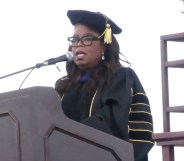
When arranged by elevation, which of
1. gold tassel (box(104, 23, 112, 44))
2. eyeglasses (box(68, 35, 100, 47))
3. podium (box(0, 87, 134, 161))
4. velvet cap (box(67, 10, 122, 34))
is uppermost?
velvet cap (box(67, 10, 122, 34))

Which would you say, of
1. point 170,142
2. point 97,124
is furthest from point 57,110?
point 170,142

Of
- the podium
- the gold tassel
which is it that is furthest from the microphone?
the podium

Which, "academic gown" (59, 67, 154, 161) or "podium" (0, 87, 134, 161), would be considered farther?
"academic gown" (59, 67, 154, 161)

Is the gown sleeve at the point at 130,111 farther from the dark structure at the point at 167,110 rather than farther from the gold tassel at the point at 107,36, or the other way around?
the dark structure at the point at 167,110

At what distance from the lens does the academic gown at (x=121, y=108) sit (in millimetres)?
4574

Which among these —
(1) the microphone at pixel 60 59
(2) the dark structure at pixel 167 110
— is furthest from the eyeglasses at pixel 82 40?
(2) the dark structure at pixel 167 110

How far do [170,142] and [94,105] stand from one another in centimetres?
213

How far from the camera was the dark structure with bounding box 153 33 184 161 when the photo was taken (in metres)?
6.68

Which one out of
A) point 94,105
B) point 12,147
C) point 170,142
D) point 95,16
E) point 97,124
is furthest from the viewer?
point 170,142

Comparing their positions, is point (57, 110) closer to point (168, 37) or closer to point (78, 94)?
point (78, 94)

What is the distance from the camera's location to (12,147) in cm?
374

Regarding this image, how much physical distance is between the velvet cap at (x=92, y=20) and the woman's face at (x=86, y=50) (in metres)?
0.03

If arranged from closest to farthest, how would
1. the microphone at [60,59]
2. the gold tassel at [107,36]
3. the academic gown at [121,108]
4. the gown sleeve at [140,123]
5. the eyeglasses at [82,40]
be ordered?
the microphone at [60,59] → the academic gown at [121,108] → the gown sleeve at [140,123] → the eyeglasses at [82,40] → the gold tassel at [107,36]

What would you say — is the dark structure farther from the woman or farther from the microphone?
the microphone
